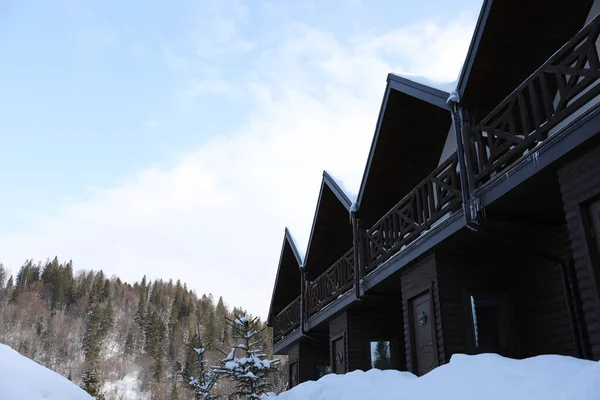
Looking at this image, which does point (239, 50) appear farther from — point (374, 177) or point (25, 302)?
point (25, 302)

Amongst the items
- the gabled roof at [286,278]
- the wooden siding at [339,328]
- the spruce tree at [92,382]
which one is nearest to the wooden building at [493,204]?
the wooden siding at [339,328]

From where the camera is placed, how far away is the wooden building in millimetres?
6938

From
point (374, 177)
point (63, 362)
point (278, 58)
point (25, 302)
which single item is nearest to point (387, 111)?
point (374, 177)

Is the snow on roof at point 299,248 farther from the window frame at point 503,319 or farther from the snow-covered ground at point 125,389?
the snow-covered ground at point 125,389

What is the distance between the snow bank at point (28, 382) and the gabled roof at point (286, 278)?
598 inches

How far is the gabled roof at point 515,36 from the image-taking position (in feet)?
29.7

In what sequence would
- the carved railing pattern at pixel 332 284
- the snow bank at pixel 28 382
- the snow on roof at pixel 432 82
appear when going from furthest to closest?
the carved railing pattern at pixel 332 284
the snow on roof at pixel 432 82
the snow bank at pixel 28 382

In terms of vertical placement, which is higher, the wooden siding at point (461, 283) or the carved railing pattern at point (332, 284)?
the carved railing pattern at point (332, 284)

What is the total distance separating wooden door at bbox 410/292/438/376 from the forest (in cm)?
6545

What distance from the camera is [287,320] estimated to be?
76.8 feet

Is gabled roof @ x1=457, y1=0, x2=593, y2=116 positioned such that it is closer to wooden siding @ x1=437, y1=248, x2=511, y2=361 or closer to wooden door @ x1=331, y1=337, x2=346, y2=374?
wooden siding @ x1=437, y1=248, x2=511, y2=361

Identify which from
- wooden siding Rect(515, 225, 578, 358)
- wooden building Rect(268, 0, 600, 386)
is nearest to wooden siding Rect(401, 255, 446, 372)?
wooden building Rect(268, 0, 600, 386)

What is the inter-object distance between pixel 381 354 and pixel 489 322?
5582mm

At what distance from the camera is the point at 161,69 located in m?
13.2
